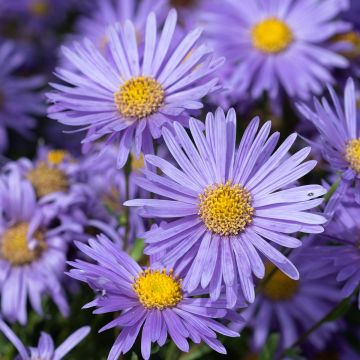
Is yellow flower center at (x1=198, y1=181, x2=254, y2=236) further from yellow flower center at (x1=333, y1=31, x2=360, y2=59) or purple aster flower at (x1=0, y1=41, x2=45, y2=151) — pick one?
purple aster flower at (x1=0, y1=41, x2=45, y2=151)

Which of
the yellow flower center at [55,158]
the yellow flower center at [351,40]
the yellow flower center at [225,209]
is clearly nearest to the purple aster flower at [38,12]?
the yellow flower center at [351,40]

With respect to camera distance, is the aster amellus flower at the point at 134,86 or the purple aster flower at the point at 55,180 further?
the purple aster flower at the point at 55,180

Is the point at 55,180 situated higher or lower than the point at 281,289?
higher

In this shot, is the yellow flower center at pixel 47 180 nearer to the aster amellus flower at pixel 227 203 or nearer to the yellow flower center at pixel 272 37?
the aster amellus flower at pixel 227 203

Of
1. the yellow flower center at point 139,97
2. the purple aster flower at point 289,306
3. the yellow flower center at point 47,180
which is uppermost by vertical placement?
the yellow flower center at point 139,97

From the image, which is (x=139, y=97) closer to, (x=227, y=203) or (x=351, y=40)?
(x=227, y=203)

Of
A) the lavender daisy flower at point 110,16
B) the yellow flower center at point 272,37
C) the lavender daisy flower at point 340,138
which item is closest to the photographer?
the lavender daisy flower at point 340,138

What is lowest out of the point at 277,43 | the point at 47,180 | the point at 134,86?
the point at 47,180

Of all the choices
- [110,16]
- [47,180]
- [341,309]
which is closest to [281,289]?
[341,309]
